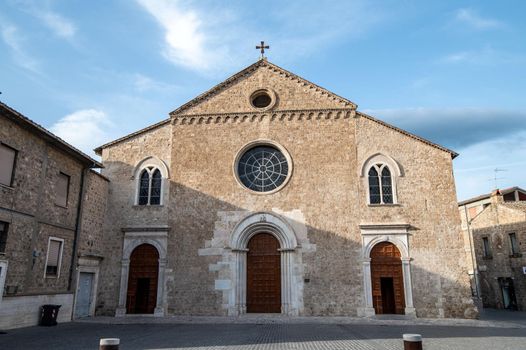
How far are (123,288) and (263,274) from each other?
631 cm

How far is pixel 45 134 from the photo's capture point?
47.4 feet

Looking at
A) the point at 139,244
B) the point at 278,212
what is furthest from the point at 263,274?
the point at 139,244

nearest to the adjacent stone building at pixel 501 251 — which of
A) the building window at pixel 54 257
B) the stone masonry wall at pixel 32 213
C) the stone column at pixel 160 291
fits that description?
the stone column at pixel 160 291

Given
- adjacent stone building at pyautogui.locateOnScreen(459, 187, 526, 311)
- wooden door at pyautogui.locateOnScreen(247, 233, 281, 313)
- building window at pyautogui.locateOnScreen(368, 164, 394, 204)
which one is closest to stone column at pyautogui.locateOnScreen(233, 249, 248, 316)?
wooden door at pyautogui.locateOnScreen(247, 233, 281, 313)

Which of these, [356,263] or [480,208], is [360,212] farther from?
[480,208]

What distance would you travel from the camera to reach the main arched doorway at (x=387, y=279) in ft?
56.0

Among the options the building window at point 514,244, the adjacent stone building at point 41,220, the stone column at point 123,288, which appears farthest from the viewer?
the building window at point 514,244

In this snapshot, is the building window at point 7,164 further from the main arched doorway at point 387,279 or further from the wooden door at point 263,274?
the main arched doorway at point 387,279

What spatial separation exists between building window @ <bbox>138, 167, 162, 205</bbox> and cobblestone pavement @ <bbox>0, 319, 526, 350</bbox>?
615cm

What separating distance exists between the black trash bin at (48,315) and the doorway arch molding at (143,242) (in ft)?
12.1

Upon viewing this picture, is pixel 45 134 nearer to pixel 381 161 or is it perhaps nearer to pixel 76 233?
pixel 76 233

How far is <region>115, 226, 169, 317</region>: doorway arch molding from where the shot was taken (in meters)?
17.7

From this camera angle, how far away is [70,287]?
52.3 feet

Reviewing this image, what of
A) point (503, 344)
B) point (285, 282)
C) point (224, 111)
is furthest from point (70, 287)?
point (503, 344)
